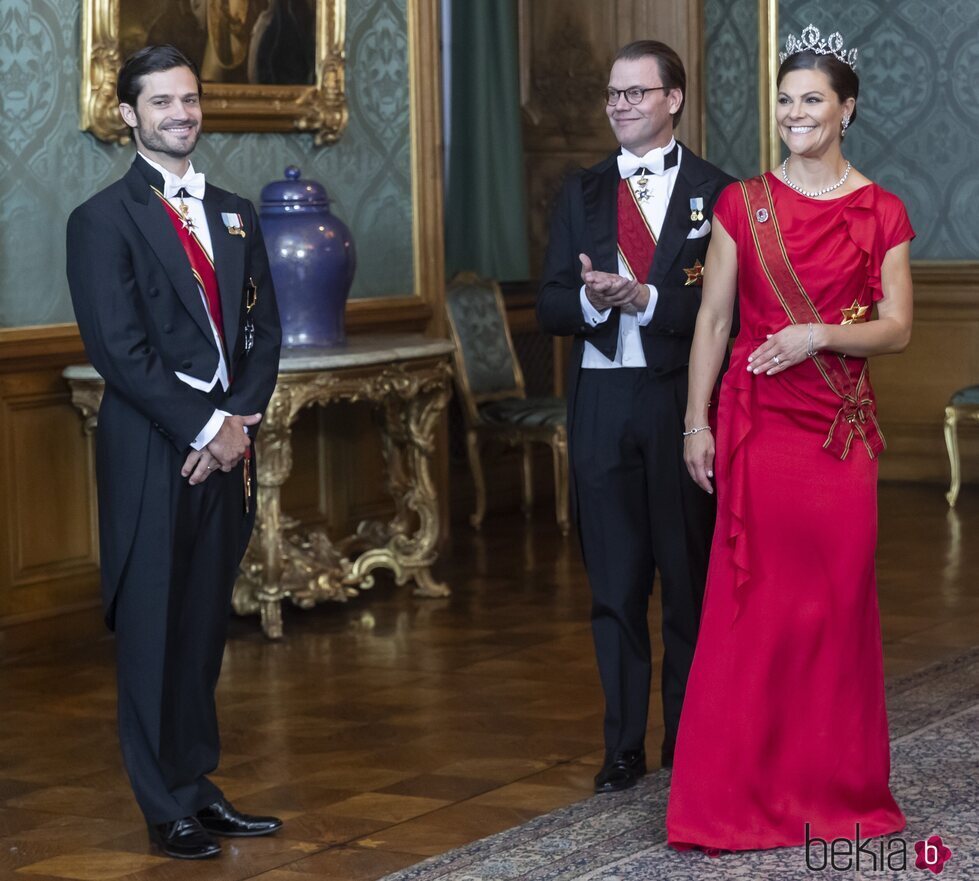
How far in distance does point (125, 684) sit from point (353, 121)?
3539mm

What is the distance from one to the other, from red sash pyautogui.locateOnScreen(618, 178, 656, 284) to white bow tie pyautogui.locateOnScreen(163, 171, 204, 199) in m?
0.89

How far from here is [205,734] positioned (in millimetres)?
3561

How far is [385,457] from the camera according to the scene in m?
6.40

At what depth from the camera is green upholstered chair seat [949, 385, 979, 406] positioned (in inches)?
322

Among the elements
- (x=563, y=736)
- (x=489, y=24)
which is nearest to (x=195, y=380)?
(x=563, y=736)

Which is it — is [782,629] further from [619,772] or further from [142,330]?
[142,330]

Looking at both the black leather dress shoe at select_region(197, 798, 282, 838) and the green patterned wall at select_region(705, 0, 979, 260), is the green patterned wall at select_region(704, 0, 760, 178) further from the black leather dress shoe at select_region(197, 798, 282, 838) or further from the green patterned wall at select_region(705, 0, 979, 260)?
the black leather dress shoe at select_region(197, 798, 282, 838)

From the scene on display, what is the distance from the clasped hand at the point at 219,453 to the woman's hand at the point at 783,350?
0.98 meters

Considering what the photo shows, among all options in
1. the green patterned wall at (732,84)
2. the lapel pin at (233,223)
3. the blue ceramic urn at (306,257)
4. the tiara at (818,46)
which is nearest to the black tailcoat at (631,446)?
the tiara at (818,46)

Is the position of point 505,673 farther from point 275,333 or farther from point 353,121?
point 353,121

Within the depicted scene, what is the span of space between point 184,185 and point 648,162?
3.23 ft

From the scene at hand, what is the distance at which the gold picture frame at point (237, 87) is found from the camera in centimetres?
557

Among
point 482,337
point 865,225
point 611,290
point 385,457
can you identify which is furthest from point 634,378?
point 482,337

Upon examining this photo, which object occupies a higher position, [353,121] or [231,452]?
[353,121]
